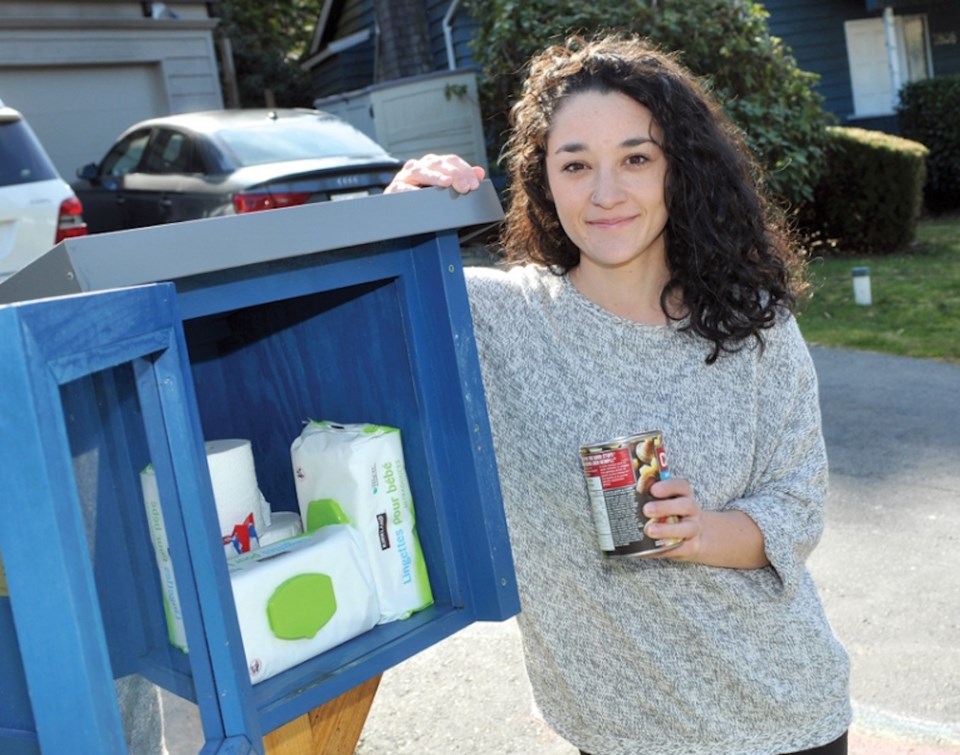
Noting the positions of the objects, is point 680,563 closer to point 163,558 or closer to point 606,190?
point 606,190

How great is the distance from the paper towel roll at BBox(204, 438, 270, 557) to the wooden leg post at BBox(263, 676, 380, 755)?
274mm

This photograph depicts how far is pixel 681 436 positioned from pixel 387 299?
540 millimetres

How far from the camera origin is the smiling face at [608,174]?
1968 mm

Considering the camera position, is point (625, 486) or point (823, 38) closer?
point (625, 486)

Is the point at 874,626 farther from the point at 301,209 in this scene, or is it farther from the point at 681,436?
the point at 301,209

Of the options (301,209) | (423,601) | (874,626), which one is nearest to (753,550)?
(423,601)

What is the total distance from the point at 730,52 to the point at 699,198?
9.89m

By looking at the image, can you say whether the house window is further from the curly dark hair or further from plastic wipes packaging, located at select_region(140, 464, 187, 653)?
plastic wipes packaging, located at select_region(140, 464, 187, 653)

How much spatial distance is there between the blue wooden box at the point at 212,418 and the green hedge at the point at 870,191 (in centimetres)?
1004

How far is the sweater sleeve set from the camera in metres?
1.94

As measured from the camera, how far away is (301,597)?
64.8 inches

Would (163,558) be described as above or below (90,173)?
below

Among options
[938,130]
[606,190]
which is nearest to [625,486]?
[606,190]

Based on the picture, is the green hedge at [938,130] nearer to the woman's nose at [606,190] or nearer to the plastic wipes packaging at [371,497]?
the woman's nose at [606,190]
